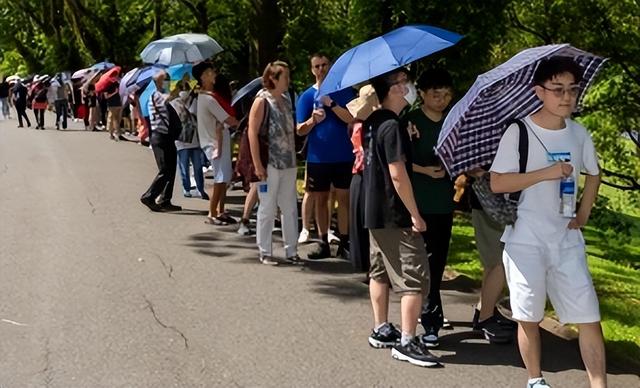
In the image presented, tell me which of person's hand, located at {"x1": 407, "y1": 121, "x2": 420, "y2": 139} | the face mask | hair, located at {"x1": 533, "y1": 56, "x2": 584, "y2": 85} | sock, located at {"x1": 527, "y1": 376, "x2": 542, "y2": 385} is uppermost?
hair, located at {"x1": 533, "y1": 56, "x2": 584, "y2": 85}

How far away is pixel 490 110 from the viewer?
4809mm

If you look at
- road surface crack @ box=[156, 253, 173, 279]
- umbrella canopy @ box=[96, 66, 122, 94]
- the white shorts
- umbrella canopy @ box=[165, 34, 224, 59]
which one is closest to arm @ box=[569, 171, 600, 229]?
the white shorts

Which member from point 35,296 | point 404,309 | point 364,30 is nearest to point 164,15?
point 364,30

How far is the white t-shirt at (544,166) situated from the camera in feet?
14.7

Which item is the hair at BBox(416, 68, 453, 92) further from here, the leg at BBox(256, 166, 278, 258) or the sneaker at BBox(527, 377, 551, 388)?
the leg at BBox(256, 166, 278, 258)

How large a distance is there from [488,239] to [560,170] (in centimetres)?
168

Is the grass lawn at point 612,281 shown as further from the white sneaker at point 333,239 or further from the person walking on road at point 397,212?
the person walking on road at point 397,212

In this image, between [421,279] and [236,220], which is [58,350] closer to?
[421,279]

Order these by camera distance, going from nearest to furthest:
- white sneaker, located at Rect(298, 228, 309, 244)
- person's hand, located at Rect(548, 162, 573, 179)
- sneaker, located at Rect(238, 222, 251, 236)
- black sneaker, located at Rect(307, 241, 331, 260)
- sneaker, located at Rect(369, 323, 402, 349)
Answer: person's hand, located at Rect(548, 162, 573, 179) < sneaker, located at Rect(369, 323, 402, 349) < black sneaker, located at Rect(307, 241, 331, 260) < white sneaker, located at Rect(298, 228, 309, 244) < sneaker, located at Rect(238, 222, 251, 236)

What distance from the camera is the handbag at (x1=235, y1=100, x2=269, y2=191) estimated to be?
7883 millimetres

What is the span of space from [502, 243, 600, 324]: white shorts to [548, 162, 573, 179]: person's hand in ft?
1.25

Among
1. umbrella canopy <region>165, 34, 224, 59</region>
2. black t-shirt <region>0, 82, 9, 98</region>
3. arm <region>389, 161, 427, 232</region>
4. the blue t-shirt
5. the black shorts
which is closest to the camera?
arm <region>389, 161, 427, 232</region>

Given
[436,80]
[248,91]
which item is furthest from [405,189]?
[248,91]

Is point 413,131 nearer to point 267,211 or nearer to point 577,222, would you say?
point 577,222
